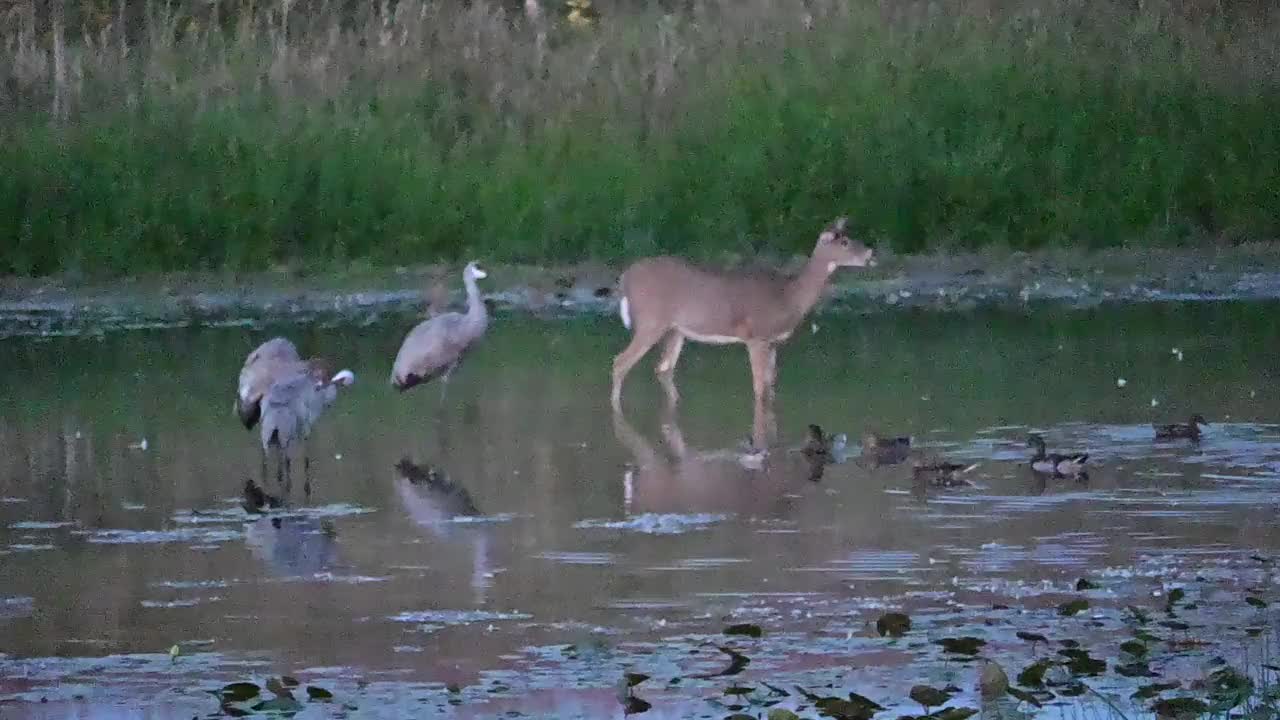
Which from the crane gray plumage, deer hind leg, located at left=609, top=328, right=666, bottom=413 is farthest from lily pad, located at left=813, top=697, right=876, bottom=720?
deer hind leg, located at left=609, top=328, right=666, bottom=413

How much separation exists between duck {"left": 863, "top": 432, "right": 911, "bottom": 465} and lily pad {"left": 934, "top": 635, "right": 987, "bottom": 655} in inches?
146

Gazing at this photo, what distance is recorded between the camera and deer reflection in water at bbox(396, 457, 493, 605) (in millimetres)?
9055

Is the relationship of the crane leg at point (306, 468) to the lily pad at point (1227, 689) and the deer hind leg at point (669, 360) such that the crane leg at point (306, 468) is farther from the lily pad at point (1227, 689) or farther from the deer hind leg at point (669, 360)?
the lily pad at point (1227, 689)

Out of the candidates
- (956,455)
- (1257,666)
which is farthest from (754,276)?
(1257,666)

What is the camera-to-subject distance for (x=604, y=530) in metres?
9.63

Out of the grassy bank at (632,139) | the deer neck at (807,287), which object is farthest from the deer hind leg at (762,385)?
the grassy bank at (632,139)

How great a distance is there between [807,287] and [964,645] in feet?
23.6

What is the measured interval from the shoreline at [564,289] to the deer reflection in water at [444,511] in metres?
6.46

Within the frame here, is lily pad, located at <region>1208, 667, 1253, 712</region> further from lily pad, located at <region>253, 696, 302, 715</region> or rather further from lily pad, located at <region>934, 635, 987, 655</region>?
lily pad, located at <region>253, 696, 302, 715</region>

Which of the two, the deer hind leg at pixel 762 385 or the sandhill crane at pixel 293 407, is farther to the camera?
the deer hind leg at pixel 762 385

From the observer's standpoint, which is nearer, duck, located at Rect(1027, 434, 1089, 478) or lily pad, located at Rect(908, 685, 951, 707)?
lily pad, located at Rect(908, 685, 951, 707)

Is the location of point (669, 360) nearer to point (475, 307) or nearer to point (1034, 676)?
point (475, 307)

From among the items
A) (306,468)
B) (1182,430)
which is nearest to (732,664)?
(306,468)

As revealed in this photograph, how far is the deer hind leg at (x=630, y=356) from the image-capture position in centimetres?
1380
